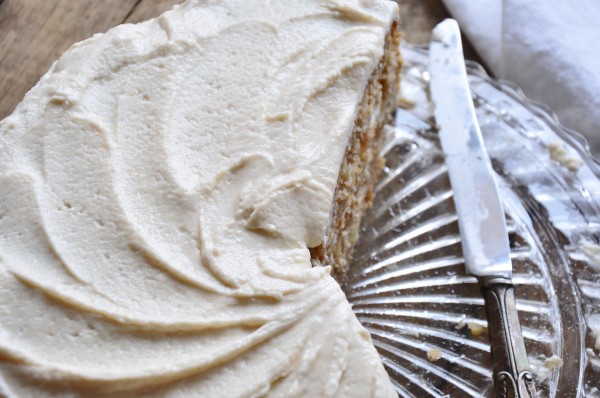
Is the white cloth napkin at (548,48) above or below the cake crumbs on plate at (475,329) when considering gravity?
above

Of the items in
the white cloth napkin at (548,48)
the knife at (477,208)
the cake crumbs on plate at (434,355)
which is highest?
the white cloth napkin at (548,48)

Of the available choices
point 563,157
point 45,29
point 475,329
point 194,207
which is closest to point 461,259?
point 475,329

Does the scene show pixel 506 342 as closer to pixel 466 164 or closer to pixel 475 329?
pixel 475 329

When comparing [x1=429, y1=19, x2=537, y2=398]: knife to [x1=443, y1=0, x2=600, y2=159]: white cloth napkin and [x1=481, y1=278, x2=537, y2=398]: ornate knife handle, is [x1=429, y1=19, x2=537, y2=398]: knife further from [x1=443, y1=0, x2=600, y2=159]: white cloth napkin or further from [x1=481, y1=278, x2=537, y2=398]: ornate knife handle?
[x1=443, y1=0, x2=600, y2=159]: white cloth napkin

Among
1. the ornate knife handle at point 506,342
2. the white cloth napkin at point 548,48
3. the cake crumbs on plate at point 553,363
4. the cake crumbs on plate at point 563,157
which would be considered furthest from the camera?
the white cloth napkin at point 548,48

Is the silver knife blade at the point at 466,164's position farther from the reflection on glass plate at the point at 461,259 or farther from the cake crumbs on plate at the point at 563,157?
the cake crumbs on plate at the point at 563,157

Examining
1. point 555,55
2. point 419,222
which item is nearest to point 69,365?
point 419,222

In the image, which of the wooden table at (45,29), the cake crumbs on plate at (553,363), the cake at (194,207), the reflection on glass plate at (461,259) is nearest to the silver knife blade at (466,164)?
the reflection on glass plate at (461,259)

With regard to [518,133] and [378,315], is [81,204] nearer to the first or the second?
[378,315]
